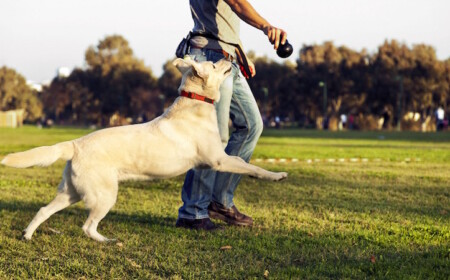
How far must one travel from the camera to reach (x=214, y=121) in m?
4.90

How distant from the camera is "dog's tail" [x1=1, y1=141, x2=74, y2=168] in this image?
4.50 m

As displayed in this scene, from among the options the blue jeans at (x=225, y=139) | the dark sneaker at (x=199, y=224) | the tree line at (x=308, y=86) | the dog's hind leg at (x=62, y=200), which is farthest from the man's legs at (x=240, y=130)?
the tree line at (x=308, y=86)

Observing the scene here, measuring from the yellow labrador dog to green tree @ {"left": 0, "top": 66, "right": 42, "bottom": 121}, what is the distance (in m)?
98.3

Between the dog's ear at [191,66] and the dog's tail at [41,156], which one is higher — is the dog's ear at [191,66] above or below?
above

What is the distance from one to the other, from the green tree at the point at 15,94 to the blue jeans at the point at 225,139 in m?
97.6

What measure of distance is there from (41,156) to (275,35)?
6.97 feet

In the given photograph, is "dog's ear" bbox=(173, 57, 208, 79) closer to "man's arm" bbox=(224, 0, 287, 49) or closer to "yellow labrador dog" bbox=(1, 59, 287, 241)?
"yellow labrador dog" bbox=(1, 59, 287, 241)

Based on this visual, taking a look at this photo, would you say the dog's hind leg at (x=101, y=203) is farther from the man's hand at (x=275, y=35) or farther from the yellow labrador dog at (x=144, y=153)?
the man's hand at (x=275, y=35)

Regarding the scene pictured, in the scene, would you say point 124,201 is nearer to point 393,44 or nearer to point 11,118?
point 393,44

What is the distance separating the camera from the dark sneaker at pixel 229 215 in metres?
5.56

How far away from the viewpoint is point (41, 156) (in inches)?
178

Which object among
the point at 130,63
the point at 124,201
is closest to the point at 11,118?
the point at 130,63

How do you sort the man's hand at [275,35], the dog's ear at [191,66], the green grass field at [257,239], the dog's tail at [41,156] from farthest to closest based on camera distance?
the man's hand at [275,35], the dog's ear at [191,66], the dog's tail at [41,156], the green grass field at [257,239]

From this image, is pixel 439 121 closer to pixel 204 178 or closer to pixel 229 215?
pixel 229 215
